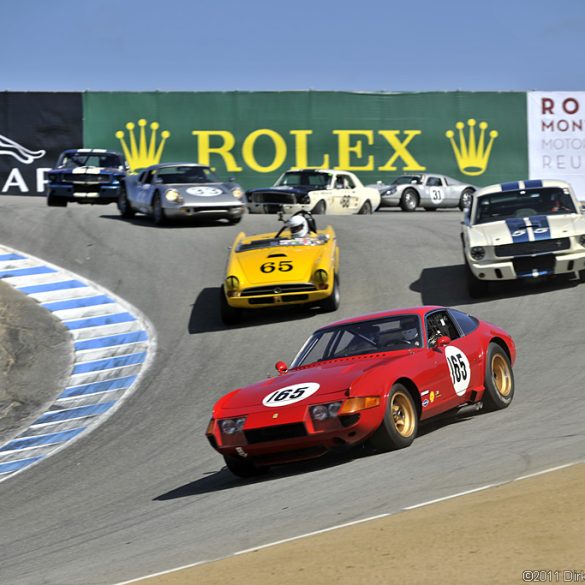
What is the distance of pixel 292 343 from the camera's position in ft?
46.8

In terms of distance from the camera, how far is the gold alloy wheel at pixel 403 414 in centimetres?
813

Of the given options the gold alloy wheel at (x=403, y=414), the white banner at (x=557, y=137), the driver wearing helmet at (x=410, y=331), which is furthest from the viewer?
the white banner at (x=557, y=137)

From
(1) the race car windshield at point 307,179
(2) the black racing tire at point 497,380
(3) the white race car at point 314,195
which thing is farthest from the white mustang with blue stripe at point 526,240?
(1) the race car windshield at point 307,179

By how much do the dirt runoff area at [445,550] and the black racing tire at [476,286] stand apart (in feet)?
32.8

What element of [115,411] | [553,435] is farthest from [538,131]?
[553,435]

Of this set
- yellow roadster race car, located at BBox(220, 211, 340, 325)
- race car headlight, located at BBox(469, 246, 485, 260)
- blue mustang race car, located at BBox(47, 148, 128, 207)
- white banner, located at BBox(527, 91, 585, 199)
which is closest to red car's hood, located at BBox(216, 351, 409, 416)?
yellow roadster race car, located at BBox(220, 211, 340, 325)

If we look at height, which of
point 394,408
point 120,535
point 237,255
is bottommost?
point 120,535

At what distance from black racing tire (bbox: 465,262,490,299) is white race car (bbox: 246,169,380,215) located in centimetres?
1018

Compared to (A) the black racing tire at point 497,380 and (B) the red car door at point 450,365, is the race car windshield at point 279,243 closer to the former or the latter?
(A) the black racing tire at point 497,380

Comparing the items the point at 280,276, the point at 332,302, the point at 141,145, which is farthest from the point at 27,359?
the point at 141,145

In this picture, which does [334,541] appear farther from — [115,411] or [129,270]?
[129,270]

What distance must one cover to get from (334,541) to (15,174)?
27955 millimetres

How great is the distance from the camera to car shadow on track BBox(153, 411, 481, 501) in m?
8.09

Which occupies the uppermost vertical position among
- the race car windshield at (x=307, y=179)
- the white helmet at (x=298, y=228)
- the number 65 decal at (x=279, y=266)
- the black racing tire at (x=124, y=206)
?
the race car windshield at (x=307, y=179)
